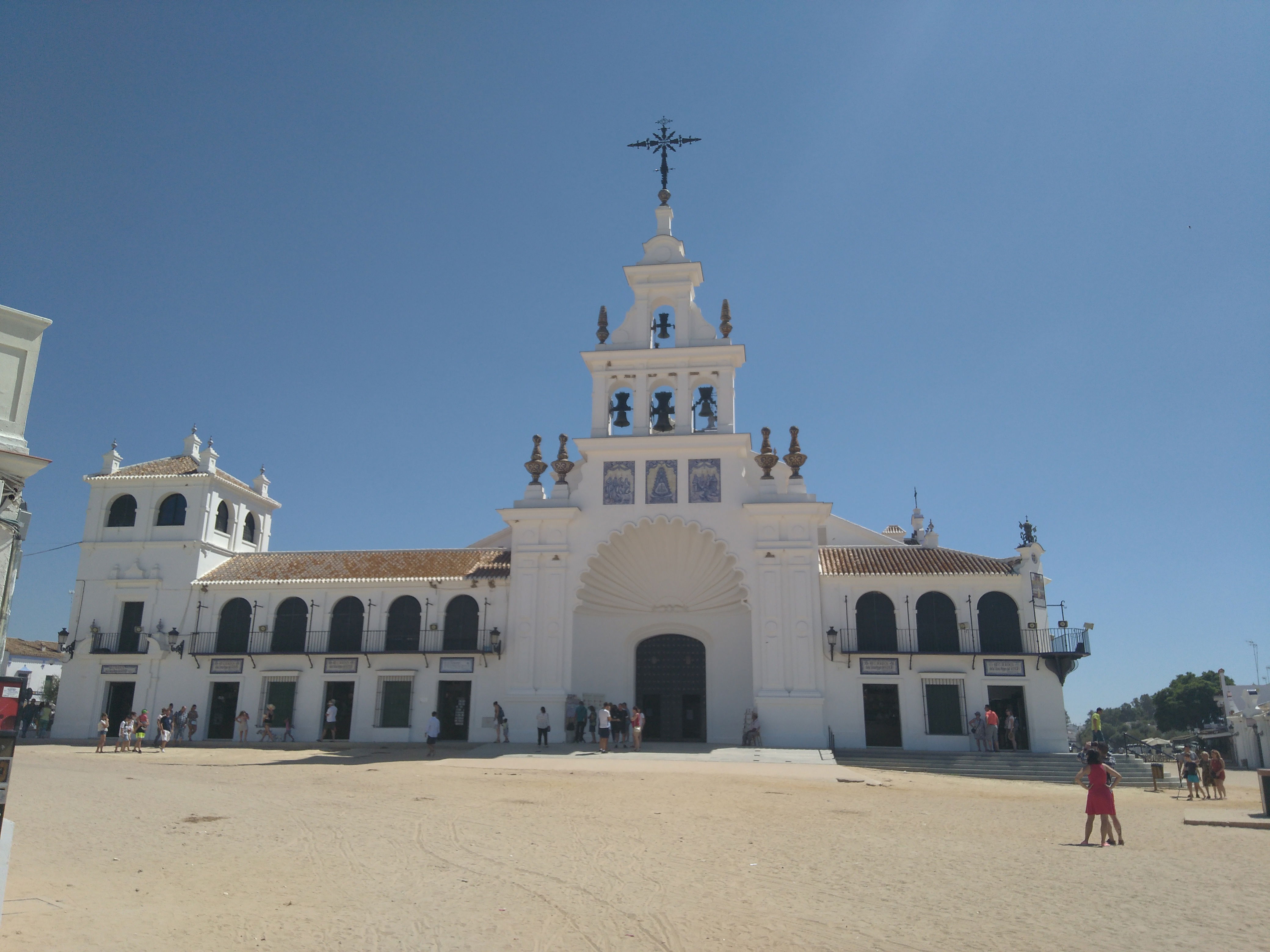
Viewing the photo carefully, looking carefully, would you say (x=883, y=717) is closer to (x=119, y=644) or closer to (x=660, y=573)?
(x=660, y=573)

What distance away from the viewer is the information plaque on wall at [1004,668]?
2458 cm

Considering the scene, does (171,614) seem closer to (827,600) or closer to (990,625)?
(827,600)

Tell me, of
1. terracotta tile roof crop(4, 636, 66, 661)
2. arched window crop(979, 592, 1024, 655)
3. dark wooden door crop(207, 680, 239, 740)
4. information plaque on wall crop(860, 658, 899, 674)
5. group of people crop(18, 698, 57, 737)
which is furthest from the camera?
terracotta tile roof crop(4, 636, 66, 661)

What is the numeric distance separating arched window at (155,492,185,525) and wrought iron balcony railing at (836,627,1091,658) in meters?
21.4

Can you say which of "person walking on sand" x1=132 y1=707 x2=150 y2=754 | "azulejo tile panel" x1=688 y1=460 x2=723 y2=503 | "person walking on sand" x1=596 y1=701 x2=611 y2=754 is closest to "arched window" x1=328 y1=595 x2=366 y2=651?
"person walking on sand" x1=132 y1=707 x2=150 y2=754

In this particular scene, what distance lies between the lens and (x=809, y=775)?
18453mm

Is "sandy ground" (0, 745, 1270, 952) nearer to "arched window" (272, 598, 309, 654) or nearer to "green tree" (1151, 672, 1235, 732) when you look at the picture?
"arched window" (272, 598, 309, 654)

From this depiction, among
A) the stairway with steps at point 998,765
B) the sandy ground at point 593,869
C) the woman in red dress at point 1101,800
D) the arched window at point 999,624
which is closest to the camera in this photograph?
the sandy ground at point 593,869

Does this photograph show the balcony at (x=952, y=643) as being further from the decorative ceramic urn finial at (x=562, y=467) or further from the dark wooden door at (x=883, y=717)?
the decorative ceramic urn finial at (x=562, y=467)

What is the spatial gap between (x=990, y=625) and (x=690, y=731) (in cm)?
902

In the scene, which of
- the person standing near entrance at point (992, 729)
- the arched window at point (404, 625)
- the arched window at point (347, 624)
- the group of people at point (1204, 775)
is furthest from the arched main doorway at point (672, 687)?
the group of people at point (1204, 775)

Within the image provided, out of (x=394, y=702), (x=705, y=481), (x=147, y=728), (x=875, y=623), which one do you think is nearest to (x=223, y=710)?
(x=147, y=728)

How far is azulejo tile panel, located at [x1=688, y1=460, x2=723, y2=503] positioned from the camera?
25594 millimetres

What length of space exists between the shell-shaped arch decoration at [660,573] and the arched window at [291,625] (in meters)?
9.14
